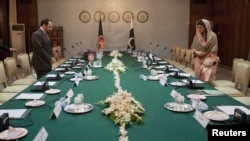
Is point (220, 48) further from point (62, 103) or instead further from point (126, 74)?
point (62, 103)

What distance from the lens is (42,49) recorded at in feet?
13.2

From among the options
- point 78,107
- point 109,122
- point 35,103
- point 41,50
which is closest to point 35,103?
point 35,103

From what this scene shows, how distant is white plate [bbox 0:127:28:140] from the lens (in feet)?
4.39

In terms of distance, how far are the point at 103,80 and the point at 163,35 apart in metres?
7.04

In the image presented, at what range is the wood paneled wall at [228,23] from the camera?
7.45 m

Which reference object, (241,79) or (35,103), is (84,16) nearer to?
(241,79)

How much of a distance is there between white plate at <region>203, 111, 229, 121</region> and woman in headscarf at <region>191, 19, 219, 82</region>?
6.70 ft

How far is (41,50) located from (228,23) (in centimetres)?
645

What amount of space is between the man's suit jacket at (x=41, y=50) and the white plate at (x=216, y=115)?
9.72ft

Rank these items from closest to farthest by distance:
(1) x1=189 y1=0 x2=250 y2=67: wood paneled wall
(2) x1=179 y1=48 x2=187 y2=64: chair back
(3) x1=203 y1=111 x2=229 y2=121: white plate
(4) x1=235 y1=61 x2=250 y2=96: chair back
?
(3) x1=203 y1=111 x2=229 y2=121: white plate, (4) x1=235 y1=61 x2=250 y2=96: chair back, (2) x1=179 y1=48 x2=187 y2=64: chair back, (1) x1=189 y1=0 x2=250 y2=67: wood paneled wall

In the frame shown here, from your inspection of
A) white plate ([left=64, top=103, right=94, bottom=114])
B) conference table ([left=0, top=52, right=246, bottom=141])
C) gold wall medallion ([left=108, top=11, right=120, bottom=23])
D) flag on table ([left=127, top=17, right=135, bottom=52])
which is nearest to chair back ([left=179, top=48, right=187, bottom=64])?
flag on table ([left=127, top=17, right=135, bottom=52])

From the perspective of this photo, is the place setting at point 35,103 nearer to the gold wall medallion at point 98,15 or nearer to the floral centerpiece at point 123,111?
the floral centerpiece at point 123,111

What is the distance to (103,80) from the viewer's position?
2.98 metres

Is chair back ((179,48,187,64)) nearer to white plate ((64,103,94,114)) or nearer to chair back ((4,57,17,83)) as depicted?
chair back ((4,57,17,83))
